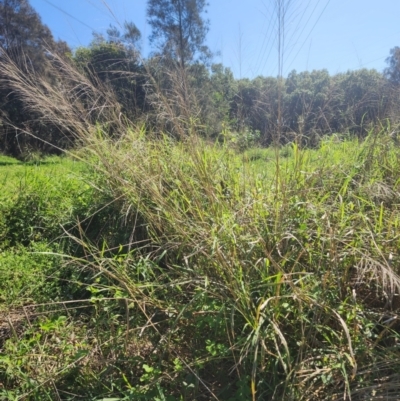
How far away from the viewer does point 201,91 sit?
11.0 feet

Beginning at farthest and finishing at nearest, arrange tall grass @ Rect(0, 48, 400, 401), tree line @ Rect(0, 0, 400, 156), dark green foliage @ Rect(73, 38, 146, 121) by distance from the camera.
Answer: dark green foliage @ Rect(73, 38, 146, 121) → tree line @ Rect(0, 0, 400, 156) → tall grass @ Rect(0, 48, 400, 401)

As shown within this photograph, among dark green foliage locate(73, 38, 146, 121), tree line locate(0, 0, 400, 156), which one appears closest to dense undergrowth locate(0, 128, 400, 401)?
tree line locate(0, 0, 400, 156)

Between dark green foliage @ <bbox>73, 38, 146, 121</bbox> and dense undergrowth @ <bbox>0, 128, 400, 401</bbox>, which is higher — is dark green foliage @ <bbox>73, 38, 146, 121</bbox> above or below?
above

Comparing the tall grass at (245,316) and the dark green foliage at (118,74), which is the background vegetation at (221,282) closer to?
the tall grass at (245,316)

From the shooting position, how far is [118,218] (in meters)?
2.61

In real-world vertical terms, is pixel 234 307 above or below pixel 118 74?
below

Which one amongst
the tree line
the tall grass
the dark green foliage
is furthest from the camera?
the dark green foliage

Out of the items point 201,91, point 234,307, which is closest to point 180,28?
point 201,91

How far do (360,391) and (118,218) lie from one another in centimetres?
180

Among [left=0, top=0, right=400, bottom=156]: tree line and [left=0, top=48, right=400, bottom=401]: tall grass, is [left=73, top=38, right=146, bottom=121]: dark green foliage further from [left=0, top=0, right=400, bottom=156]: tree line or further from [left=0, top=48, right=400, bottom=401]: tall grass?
[left=0, top=48, right=400, bottom=401]: tall grass

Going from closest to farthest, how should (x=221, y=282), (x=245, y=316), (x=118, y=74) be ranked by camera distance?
(x=245, y=316) → (x=221, y=282) → (x=118, y=74)

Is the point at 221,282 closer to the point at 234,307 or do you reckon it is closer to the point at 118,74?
the point at 234,307

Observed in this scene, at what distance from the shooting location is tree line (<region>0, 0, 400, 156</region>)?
2.54m

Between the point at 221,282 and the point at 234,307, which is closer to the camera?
the point at 234,307
